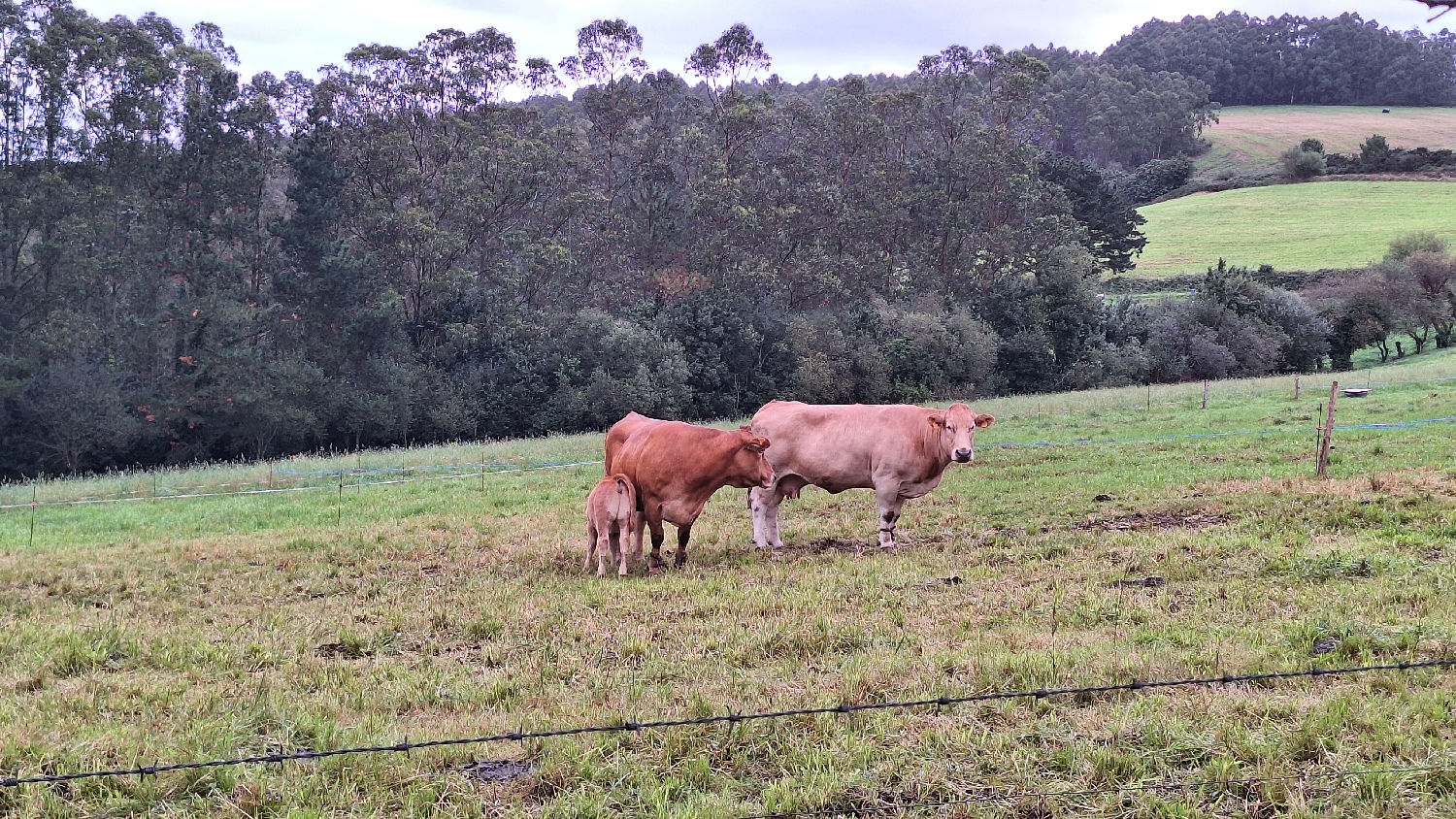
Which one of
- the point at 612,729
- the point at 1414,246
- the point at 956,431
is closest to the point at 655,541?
the point at 956,431

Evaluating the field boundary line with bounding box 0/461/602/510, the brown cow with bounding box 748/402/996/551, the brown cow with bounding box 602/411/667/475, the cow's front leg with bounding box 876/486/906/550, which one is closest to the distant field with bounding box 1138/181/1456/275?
the field boundary line with bounding box 0/461/602/510

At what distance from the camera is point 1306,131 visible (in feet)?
341

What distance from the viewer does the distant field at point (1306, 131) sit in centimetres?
9675

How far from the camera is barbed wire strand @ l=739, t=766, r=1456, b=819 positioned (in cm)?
494

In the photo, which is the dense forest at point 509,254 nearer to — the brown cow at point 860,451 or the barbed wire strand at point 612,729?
the brown cow at point 860,451

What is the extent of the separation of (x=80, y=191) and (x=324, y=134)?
8.79m

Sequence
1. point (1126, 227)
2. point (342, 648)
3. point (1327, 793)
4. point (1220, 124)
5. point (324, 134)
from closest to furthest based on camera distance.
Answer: point (1327, 793) < point (342, 648) < point (324, 134) < point (1126, 227) < point (1220, 124)

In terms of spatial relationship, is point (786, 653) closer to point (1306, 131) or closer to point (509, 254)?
point (509, 254)

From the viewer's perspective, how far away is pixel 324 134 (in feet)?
146

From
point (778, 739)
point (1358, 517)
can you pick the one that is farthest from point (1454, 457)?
point (778, 739)

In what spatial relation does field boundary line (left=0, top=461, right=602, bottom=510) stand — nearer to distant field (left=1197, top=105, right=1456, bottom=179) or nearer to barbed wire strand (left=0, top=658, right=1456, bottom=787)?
barbed wire strand (left=0, top=658, right=1456, bottom=787)

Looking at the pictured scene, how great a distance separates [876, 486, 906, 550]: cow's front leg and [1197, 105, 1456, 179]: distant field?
9307cm

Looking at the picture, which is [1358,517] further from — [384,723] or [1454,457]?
[384,723]

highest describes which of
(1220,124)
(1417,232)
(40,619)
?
(1220,124)
